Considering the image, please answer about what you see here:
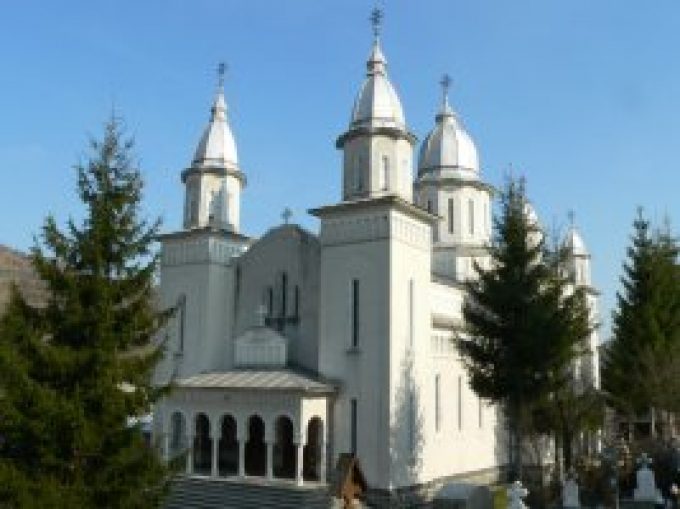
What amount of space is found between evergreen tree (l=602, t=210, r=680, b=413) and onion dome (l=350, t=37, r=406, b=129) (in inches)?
600

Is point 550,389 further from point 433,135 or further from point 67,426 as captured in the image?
point 433,135

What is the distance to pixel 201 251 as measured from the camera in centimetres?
3166

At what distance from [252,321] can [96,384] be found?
17.3 metres

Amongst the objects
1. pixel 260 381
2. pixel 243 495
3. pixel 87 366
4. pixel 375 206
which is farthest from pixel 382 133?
pixel 87 366

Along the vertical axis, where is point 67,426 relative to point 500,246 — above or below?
below

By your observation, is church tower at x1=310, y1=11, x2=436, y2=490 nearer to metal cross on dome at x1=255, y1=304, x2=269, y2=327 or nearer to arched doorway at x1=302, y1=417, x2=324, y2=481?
arched doorway at x1=302, y1=417, x2=324, y2=481

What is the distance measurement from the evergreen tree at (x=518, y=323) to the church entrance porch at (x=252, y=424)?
5.84 metres

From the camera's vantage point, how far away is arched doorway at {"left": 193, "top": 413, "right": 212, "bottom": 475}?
28.9 metres

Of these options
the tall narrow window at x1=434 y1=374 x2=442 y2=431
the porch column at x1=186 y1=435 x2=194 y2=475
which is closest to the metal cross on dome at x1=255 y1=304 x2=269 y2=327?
the porch column at x1=186 y1=435 x2=194 y2=475

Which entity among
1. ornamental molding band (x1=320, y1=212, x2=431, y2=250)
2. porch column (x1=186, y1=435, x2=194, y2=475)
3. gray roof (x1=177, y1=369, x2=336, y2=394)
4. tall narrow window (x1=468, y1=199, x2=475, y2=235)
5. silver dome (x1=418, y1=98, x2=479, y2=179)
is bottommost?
porch column (x1=186, y1=435, x2=194, y2=475)

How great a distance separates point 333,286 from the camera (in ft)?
89.8

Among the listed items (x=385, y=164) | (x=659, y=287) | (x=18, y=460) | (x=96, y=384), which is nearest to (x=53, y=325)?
(x=96, y=384)

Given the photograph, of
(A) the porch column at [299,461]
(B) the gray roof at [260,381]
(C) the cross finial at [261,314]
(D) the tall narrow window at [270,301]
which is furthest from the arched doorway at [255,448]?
(D) the tall narrow window at [270,301]

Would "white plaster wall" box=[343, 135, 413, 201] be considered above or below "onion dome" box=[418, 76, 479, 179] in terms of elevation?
below
